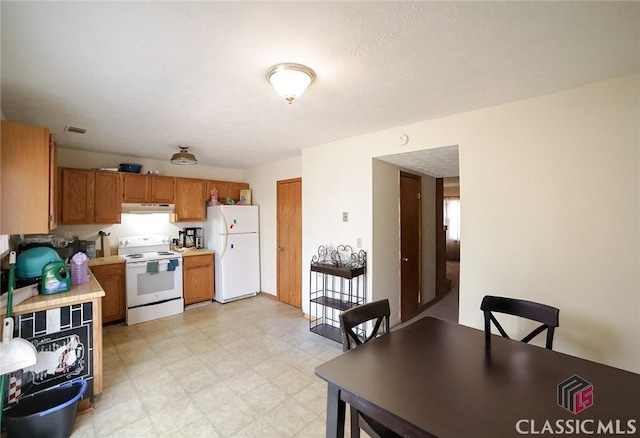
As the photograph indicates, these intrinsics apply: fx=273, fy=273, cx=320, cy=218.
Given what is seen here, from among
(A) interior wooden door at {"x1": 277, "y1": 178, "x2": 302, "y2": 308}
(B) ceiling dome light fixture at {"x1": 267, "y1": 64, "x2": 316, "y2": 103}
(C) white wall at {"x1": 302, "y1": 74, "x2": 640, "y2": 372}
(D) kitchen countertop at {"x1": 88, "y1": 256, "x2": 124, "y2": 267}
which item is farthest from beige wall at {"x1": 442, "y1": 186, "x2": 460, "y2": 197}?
(D) kitchen countertop at {"x1": 88, "y1": 256, "x2": 124, "y2": 267}

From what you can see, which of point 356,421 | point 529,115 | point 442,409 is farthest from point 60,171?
point 529,115

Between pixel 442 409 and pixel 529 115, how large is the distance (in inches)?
88.7

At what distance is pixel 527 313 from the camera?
5.74ft

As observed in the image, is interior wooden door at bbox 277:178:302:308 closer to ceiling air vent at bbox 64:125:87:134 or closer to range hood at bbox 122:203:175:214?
range hood at bbox 122:203:175:214

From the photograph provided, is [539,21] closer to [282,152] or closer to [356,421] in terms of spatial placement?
[356,421]

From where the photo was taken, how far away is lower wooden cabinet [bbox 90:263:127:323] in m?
3.61

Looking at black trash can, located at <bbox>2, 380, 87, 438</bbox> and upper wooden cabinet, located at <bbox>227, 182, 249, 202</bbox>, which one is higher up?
upper wooden cabinet, located at <bbox>227, 182, 249, 202</bbox>

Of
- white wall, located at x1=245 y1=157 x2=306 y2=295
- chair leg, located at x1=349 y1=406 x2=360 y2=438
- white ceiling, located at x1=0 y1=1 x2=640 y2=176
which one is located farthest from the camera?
white wall, located at x1=245 y1=157 x2=306 y2=295

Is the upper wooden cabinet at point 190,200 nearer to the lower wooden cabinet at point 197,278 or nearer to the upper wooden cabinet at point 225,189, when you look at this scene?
the upper wooden cabinet at point 225,189

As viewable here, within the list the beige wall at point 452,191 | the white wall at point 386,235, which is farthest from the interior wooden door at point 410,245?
the beige wall at point 452,191

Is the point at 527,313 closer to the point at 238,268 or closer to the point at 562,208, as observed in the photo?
the point at 562,208

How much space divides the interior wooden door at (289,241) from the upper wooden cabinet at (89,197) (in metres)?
2.36

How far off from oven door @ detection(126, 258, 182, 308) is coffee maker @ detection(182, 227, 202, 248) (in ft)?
2.26

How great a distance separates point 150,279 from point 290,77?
3581 mm
